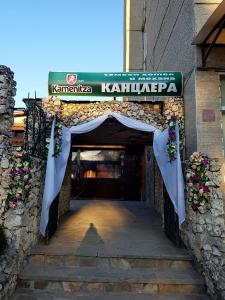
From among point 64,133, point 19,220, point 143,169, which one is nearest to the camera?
point 19,220

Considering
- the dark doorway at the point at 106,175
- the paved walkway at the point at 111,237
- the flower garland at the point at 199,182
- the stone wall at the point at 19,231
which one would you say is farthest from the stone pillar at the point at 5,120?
the dark doorway at the point at 106,175

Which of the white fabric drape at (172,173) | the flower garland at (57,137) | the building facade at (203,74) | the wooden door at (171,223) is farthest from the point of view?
the flower garland at (57,137)

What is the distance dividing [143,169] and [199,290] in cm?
1081

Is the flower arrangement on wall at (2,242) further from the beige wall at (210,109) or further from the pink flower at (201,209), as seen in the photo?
the beige wall at (210,109)

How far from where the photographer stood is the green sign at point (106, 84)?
23.8 ft

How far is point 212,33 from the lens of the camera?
5766mm

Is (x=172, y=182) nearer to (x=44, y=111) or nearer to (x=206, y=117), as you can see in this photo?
(x=206, y=117)

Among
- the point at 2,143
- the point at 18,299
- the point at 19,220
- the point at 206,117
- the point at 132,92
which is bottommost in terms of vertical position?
the point at 18,299

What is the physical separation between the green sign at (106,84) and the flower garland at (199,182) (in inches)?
96.4

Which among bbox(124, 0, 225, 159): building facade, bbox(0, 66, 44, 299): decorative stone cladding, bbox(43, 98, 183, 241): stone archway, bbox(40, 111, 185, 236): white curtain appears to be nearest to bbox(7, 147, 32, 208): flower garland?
bbox(0, 66, 44, 299): decorative stone cladding

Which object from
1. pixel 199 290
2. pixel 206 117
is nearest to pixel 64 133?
pixel 206 117

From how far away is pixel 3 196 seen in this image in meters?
5.10

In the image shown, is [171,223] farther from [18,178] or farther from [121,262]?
[18,178]

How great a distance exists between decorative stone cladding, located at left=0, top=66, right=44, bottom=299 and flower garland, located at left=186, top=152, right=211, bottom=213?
10.4ft
